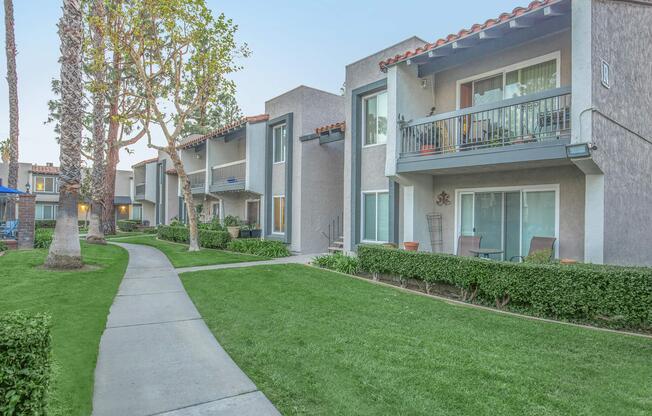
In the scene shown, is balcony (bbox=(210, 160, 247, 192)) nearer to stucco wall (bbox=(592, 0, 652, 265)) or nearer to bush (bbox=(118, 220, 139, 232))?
stucco wall (bbox=(592, 0, 652, 265))

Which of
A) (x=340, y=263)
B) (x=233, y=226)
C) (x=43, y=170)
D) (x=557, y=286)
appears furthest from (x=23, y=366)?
(x=43, y=170)

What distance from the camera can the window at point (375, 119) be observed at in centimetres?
1277

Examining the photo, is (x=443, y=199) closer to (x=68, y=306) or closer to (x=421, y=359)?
(x=421, y=359)

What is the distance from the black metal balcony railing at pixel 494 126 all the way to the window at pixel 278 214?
778 cm

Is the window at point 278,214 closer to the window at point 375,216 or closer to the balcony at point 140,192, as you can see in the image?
the window at point 375,216

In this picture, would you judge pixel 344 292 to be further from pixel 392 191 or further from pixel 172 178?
pixel 172 178

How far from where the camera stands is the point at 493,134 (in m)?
9.30

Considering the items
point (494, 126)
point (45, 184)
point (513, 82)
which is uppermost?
point (513, 82)

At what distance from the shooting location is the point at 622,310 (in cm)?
602

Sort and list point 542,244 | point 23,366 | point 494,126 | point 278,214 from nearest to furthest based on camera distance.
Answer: point 23,366 → point 542,244 → point 494,126 → point 278,214

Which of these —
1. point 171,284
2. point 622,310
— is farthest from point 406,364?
point 171,284

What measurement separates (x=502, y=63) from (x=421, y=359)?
891 cm

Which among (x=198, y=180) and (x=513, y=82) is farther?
(x=198, y=180)

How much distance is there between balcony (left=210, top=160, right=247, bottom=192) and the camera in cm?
1831
